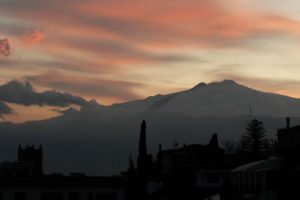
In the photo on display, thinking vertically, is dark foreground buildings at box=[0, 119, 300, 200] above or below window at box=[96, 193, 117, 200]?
above

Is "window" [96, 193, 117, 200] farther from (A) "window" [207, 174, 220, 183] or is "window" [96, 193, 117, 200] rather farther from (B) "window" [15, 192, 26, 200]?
(A) "window" [207, 174, 220, 183]

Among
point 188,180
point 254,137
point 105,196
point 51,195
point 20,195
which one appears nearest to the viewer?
point 188,180

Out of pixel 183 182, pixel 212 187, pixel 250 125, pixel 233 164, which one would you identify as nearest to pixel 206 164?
pixel 233 164

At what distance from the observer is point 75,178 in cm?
8525

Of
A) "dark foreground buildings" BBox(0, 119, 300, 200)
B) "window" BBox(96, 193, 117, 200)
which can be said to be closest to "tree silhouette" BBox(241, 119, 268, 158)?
"dark foreground buildings" BBox(0, 119, 300, 200)

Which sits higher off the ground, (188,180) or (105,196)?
(188,180)

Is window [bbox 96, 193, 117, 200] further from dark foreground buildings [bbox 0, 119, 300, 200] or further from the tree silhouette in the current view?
the tree silhouette

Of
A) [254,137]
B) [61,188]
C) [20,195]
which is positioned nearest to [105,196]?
[61,188]

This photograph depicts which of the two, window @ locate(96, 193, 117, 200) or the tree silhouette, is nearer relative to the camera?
window @ locate(96, 193, 117, 200)

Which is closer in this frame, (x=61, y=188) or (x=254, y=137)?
(x=61, y=188)

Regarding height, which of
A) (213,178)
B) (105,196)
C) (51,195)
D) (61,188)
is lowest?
(105,196)

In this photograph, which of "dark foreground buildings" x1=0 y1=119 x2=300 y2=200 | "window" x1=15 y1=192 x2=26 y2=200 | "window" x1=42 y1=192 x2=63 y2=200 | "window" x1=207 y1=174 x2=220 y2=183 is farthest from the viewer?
"window" x1=207 y1=174 x2=220 y2=183

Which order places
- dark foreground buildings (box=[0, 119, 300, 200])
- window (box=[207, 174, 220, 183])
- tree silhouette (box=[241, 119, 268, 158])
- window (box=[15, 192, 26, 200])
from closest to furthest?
1. dark foreground buildings (box=[0, 119, 300, 200])
2. window (box=[15, 192, 26, 200])
3. window (box=[207, 174, 220, 183])
4. tree silhouette (box=[241, 119, 268, 158])

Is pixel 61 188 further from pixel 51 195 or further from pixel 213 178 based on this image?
pixel 213 178
